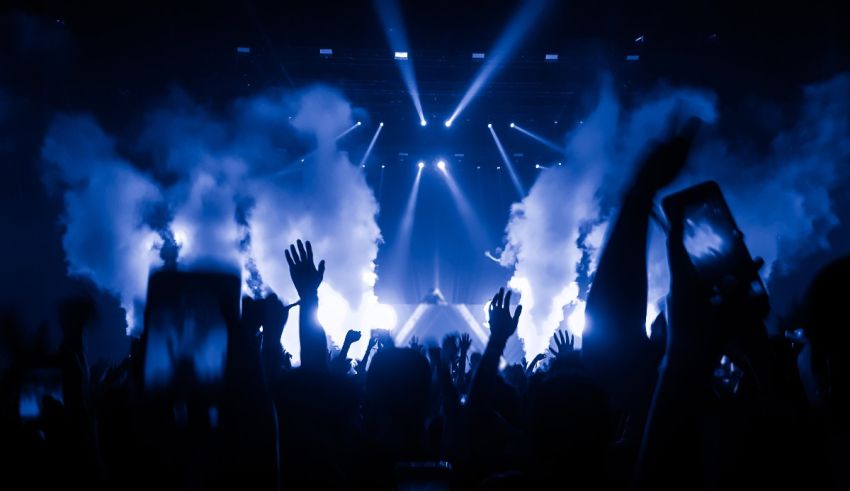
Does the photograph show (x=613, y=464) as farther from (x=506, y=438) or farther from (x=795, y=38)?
(x=795, y=38)

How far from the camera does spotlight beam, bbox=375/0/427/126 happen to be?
33.5ft

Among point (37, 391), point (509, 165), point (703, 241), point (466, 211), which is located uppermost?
point (509, 165)

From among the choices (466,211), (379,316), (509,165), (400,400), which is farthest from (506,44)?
(400,400)

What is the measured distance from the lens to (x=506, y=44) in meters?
11.4

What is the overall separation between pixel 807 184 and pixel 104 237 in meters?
18.4

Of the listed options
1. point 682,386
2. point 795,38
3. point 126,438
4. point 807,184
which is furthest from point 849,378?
point 807,184

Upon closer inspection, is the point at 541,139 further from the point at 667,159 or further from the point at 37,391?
the point at 37,391

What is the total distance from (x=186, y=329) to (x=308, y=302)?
65 cm

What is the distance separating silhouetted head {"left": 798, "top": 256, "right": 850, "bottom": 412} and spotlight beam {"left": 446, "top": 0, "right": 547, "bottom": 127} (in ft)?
33.3

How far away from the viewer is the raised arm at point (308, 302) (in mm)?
2438

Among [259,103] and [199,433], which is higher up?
[259,103]

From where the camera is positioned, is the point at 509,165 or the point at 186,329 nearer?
the point at 186,329

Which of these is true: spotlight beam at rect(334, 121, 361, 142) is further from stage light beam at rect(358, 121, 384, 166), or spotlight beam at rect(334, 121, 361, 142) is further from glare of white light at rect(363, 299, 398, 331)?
glare of white light at rect(363, 299, 398, 331)

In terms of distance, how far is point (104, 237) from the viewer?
13.3 meters
